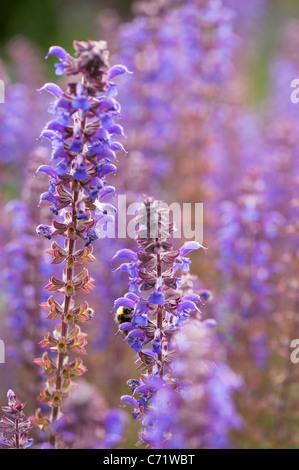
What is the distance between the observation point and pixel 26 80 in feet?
29.8

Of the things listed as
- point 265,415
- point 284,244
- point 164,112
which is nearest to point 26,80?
point 164,112

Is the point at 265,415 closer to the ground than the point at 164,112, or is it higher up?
closer to the ground

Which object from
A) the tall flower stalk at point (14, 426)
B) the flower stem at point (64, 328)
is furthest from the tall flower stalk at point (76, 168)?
the tall flower stalk at point (14, 426)

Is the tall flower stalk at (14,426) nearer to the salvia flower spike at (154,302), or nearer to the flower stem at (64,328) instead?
the flower stem at (64,328)

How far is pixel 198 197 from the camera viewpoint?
785 cm

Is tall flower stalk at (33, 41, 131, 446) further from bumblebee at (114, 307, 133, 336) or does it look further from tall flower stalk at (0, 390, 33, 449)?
bumblebee at (114, 307, 133, 336)

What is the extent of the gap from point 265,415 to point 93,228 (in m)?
4.21

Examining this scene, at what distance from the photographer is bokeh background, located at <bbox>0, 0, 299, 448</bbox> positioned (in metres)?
5.41

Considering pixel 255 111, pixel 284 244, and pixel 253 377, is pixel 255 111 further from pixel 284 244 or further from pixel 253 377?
pixel 253 377

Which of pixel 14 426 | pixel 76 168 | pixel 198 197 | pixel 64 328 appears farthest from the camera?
pixel 198 197

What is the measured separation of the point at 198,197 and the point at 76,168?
15.5 ft

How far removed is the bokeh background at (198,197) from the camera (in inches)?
213

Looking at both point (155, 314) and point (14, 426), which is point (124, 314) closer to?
point (155, 314)

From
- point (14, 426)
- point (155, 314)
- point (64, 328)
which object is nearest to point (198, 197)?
point (155, 314)
